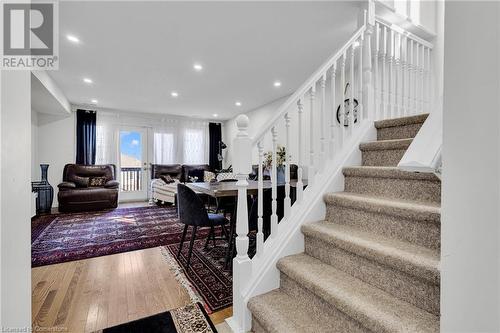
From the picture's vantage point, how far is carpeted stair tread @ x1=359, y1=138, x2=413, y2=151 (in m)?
1.59

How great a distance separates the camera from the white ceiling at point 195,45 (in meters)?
2.42

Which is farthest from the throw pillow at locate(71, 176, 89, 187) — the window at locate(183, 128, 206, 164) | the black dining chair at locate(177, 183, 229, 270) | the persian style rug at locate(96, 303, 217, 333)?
the persian style rug at locate(96, 303, 217, 333)

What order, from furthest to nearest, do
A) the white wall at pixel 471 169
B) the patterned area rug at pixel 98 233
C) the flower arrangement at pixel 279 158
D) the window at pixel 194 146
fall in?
1. the window at pixel 194 146
2. the flower arrangement at pixel 279 158
3. the patterned area rug at pixel 98 233
4. the white wall at pixel 471 169

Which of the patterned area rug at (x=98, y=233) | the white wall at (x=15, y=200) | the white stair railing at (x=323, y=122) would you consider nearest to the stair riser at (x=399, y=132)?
the white stair railing at (x=323, y=122)

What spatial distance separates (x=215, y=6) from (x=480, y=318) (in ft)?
9.22

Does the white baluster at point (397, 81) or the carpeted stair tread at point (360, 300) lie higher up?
the white baluster at point (397, 81)

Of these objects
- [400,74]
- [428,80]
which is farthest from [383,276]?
[428,80]

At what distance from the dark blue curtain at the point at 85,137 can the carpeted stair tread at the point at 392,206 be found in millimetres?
6511

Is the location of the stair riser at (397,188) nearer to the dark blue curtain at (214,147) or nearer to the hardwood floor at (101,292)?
the hardwood floor at (101,292)

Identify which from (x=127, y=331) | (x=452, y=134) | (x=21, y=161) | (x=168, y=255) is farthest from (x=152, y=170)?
(x=452, y=134)

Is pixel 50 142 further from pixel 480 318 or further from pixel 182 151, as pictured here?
pixel 480 318

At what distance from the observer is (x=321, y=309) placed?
119 cm

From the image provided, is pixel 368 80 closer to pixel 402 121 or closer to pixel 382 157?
pixel 402 121

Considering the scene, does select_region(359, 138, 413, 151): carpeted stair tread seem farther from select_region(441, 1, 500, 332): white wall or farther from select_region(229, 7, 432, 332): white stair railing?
select_region(441, 1, 500, 332): white wall
